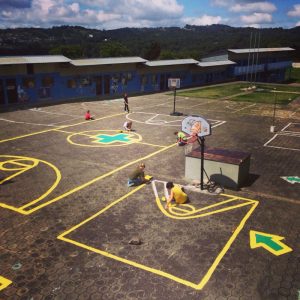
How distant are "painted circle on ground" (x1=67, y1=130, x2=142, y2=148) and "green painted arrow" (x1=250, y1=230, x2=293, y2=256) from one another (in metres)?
14.5

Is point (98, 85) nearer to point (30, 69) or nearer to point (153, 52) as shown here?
point (30, 69)

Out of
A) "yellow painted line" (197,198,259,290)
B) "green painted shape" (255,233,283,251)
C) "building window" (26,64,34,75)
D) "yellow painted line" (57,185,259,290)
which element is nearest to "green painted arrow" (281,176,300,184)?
"yellow painted line" (197,198,259,290)

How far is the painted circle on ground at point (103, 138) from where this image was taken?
25.6 metres

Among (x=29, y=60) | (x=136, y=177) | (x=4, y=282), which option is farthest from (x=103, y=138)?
(x=29, y=60)

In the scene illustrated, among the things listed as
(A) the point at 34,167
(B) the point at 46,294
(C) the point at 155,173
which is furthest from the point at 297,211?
(A) the point at 34,167

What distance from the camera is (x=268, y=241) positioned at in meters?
12.5

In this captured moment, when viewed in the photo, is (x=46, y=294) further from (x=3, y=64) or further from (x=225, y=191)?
(x=3, y=64)

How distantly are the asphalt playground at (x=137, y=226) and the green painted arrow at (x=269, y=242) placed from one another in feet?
0.12

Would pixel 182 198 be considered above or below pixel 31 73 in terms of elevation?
below

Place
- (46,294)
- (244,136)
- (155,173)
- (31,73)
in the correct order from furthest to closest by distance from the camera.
Result: (31,73) → (244,136) → (155,173) → (46,294)

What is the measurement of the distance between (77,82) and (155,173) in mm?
34029

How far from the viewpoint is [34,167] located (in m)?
20.3

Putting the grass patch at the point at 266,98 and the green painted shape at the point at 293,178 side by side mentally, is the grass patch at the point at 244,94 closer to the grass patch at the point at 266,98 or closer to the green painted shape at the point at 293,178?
the grass patch at the point at 266,98

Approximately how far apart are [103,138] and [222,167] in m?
12.6
